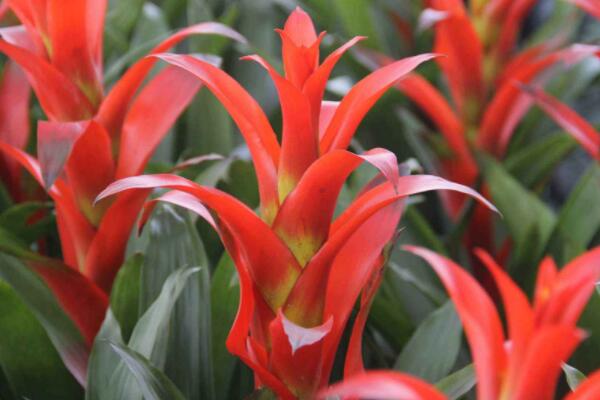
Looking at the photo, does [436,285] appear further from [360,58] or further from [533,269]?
[360,58]

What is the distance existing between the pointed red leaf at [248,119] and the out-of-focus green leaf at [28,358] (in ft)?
0.93

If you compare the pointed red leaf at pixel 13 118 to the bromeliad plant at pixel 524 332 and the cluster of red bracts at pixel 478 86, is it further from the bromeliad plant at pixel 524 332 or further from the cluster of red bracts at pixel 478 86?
the bromeliad plant at pixel 524 332

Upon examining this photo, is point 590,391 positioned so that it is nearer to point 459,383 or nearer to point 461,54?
point 459,383

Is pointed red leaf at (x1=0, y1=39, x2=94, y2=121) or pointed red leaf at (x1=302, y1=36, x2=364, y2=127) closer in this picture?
pointed red leaf at (x1=302, y1=36, x2=364, y2=127)

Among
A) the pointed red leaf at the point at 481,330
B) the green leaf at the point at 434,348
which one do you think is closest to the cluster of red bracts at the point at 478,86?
the green leaf at the point at 434,348

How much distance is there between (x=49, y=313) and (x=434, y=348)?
1.22 ft

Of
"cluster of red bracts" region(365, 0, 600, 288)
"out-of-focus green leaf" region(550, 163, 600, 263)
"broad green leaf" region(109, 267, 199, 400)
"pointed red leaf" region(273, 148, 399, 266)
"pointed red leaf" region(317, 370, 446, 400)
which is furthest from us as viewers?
"cluster of red bracts" region(365, 0, 600, 288)

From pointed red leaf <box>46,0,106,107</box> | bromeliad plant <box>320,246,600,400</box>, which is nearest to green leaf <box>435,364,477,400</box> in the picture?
bromeliad plant <box>320,246,600,400</box>

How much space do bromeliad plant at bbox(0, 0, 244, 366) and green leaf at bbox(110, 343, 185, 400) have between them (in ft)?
0.56

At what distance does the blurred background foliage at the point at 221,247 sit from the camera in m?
0.81

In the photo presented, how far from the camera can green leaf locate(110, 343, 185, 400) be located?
2.22 feet

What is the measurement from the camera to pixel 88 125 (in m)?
0.78

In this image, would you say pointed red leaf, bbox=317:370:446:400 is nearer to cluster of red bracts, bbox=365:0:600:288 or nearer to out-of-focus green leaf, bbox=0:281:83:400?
out-of-focus green leaf, bbox=0:281:83:400

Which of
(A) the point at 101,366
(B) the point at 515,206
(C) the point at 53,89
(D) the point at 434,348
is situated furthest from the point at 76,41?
(B) the point at 515,206
